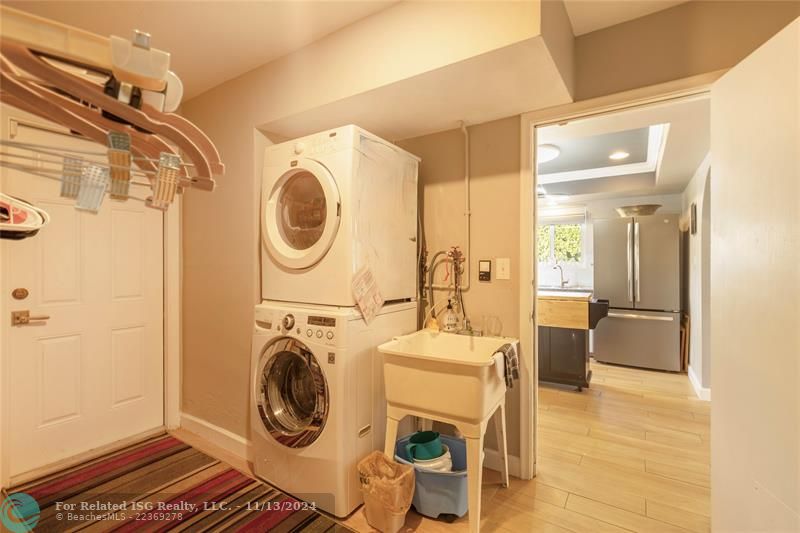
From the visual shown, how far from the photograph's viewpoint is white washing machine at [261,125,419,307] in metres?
1.79

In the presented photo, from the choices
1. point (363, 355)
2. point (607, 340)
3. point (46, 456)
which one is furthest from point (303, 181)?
point (607, 340)

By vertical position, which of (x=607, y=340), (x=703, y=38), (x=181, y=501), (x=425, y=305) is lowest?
(x=181, y=501)

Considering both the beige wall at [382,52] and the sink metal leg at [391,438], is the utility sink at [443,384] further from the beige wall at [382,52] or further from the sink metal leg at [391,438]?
the beige wall at [382,52]

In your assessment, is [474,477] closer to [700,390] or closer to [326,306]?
[326,306]

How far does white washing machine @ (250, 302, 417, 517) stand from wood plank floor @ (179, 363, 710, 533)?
26cm

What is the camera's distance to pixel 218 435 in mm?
2506

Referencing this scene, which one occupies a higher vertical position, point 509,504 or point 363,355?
point 363,355

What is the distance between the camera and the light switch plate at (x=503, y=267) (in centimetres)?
216

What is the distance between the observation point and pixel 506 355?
5.74ft

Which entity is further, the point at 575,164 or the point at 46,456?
the point at 575,164

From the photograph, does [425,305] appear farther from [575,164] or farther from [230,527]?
[575,164]

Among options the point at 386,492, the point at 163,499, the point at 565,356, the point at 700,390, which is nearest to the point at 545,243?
the point at 565,356

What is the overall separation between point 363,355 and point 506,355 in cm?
70

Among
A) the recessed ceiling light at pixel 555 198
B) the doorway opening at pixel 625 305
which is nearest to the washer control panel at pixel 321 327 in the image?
the doorway opening at pixel 625 305
